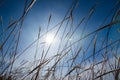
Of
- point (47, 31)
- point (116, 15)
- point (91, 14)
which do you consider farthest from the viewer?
point (47, 31)

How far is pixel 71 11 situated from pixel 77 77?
868 millimetres

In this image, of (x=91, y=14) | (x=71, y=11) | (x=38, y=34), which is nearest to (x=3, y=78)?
(x=38, y=34)

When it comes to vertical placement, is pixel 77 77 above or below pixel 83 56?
below

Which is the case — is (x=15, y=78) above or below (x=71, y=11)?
below

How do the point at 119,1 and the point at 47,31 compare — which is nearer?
the point at 119,1

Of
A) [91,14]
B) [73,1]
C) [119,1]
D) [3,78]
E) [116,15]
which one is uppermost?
[73,1]

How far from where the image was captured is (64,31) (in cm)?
183

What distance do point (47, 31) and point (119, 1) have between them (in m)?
0.81

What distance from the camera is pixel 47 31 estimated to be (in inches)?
69.7

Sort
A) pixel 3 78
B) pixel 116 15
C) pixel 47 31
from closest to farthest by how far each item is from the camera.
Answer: pixel 116 15
pixel 47 31
pixel 3 78

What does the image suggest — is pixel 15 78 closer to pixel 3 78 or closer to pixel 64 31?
pixel 3 78

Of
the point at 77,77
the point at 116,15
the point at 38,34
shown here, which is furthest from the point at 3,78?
the point at 116,15

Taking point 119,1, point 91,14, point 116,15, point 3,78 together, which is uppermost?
point 91,14

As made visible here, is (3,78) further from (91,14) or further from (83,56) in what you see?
(91,14)
